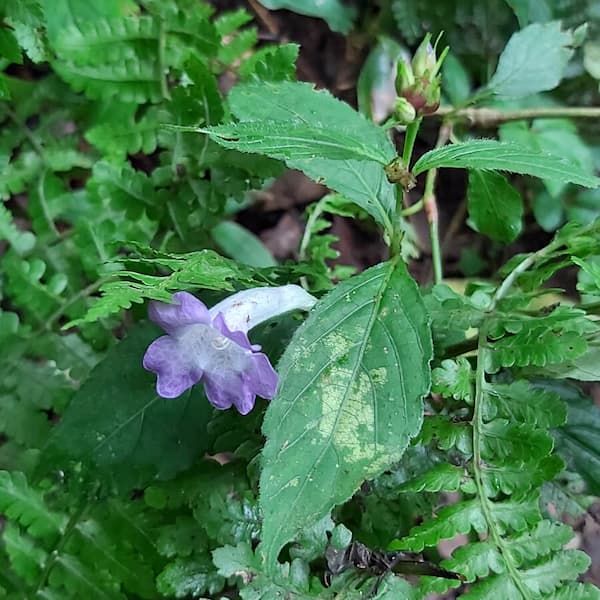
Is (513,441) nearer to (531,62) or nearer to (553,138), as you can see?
(531,62)

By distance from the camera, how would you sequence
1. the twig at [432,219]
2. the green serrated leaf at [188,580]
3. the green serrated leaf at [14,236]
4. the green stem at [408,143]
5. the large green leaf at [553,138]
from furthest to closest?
the large green leaf at [553,138]
the green serrated leaf at [14,236]
the twig at [432,219]
the green serrated leaf at [188,580]
the green stem at [408,143]

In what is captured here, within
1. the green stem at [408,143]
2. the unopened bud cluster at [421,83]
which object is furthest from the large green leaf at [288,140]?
the unopened bud cluster at [421,83]

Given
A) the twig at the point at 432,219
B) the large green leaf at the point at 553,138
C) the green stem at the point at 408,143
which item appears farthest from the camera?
the large green leaf at the point at 553,138

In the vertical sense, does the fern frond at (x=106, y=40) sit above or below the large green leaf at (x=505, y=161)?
above

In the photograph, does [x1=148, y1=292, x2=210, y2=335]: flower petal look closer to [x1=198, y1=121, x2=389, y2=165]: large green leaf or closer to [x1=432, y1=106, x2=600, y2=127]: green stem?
[x1=198, y1=121, x2=389, y2=165]: large green leaf

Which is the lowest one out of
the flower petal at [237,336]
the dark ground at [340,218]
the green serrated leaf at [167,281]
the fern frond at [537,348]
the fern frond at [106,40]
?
the dark ground at [340,218]

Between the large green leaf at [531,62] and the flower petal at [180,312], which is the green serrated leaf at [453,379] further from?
the large green leaf at [531,62]

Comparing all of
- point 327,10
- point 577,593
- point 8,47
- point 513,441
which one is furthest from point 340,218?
point 577,593

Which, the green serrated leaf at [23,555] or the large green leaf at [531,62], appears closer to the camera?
the green serrated leaf at [23,555]

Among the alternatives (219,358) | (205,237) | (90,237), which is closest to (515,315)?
(219,358)
